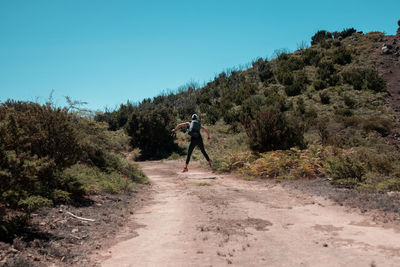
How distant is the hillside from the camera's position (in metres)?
9.72

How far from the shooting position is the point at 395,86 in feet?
99.3

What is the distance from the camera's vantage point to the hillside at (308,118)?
9.72 m

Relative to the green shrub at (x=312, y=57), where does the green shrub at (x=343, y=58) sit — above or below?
below

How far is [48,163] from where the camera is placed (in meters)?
5.06

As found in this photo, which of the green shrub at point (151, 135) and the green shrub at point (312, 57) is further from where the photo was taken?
the green shrub at point (312, 57)

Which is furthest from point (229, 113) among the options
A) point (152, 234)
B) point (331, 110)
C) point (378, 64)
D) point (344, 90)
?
point (152, 234)

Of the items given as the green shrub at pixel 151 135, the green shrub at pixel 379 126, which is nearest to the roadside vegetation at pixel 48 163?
the green shrub at pixel 151 135

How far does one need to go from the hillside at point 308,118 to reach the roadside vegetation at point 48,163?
484cm

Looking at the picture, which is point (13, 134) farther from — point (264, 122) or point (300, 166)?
point (264, 122)

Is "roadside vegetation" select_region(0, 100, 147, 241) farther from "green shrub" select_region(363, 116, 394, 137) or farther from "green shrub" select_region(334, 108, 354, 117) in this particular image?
"green shrub" select_region(334, 108, 354, 117)

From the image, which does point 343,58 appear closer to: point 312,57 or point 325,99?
point 312,57

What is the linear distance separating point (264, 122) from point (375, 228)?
825cm

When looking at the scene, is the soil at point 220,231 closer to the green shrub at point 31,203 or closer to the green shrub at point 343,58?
the green shrub at point 31,203

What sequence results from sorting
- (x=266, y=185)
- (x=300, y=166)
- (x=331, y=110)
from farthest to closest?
(x=331, y=110) < (x=300, y=166) < (x=266, y=185)
